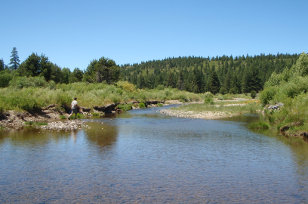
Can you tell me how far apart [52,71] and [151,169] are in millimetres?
59484

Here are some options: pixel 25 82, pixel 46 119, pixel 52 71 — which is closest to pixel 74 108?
pixel 46 119

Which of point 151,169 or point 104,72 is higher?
point 104,72

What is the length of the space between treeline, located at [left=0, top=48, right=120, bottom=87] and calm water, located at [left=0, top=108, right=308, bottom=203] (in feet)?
111

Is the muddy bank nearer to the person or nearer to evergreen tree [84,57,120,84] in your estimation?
the person

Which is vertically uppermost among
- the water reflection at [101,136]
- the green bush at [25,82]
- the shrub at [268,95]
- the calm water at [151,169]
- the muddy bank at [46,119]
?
the green bush at [25,82]

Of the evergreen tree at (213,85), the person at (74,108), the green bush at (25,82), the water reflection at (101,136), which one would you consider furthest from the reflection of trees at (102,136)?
the evergreen tree at (213,85)

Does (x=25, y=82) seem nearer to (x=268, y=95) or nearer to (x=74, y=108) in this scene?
(x=74, y=108)

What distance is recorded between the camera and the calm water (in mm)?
9273

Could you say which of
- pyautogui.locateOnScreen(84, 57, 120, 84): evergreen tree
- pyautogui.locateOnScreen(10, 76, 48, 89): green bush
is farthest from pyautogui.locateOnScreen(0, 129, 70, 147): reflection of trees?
pyautogui.locateOnScreen(84, 57, 120, 84): evergreen tree

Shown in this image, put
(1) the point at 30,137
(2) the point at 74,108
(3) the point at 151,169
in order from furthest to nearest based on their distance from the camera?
(2) the point at 74,108
(1) the point at 30,137
(3) the point at 151,169

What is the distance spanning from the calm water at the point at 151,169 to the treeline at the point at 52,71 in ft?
111

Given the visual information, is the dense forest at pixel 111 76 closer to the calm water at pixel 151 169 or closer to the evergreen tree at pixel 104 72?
the evergreen tree at pixel 104 72

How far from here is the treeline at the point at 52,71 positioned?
6092 cm

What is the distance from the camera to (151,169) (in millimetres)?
12227
